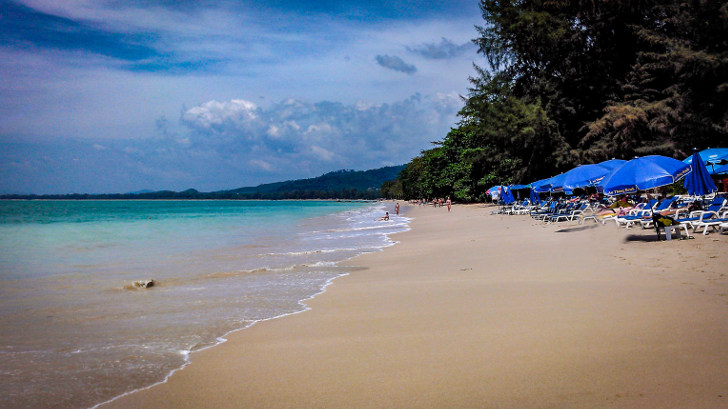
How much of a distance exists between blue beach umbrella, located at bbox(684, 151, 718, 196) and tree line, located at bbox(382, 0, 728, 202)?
14649 mm

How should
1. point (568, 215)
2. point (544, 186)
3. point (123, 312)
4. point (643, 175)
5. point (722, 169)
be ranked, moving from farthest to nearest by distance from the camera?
point (544, 186) → point (568, 215) → point (722, 169) → point (643, 175) → point (123, 312)

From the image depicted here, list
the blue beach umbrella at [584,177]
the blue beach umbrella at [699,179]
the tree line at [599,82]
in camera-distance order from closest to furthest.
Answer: the blue beach umbrella at [699,179] → the blue beach umbrella at [584,177] → the tree line at [599,82]

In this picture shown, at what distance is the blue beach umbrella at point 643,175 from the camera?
10148mm

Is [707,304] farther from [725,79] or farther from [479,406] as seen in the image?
[725,79]

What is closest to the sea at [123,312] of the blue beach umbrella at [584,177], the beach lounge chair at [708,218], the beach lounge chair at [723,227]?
the blue beach umbrella at [584,177]

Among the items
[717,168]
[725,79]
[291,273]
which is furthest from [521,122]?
[291,273]

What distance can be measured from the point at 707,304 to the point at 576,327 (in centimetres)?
173

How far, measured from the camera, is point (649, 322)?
184 inches

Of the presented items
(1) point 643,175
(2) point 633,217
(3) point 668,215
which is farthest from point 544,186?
(1) point 643,175

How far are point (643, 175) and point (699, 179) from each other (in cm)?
201

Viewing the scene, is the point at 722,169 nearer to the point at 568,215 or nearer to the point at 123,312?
the point at 568,215

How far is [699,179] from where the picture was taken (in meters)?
11.1

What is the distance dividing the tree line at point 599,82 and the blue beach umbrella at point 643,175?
15753mm

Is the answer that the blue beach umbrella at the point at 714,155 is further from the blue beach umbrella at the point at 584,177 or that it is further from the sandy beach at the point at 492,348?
the sandy beach at the point at 492,348
